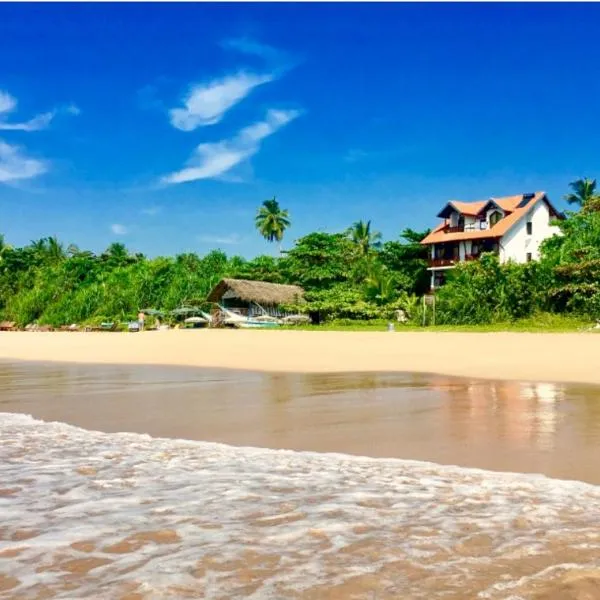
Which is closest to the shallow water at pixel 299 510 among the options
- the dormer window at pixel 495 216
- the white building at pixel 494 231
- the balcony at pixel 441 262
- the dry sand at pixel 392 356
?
the dry sand at pixel 392 356

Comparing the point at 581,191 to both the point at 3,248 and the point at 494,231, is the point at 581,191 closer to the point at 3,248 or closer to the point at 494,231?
the point at 494,231

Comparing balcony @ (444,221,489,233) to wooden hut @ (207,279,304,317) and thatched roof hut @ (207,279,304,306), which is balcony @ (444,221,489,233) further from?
wooden hut @ (207,279,304,317)

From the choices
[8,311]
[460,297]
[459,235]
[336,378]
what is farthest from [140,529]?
[8,311]

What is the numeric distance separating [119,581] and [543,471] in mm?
2870

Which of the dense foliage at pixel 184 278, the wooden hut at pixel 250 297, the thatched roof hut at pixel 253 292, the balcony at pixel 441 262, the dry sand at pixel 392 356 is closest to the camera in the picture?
the dry sand at pixel 392 356

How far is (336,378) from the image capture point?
10570mm

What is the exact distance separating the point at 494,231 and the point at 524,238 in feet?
9.22

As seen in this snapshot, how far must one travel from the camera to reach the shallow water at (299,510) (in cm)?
244

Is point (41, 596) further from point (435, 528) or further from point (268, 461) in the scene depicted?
point (268, 461)

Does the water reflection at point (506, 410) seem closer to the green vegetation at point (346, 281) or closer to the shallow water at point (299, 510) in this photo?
the shallow water at point (299, 510)

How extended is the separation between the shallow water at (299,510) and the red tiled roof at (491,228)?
42.1 meters

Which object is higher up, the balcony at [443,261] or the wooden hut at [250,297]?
the balcony at [443,261]

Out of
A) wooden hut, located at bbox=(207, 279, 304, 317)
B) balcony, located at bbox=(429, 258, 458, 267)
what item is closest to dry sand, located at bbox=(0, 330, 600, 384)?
wooden hut, located at bbox=(207, 279, 304, 317)

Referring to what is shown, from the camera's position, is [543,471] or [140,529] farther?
[543,471]
